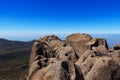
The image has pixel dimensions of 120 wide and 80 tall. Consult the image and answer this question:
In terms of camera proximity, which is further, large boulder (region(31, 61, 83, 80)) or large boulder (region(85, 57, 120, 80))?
large boulder (region(85, 57, 120, 80))

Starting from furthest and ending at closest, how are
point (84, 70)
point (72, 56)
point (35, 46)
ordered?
point (35, 46) → point (72, 56) → point (84, 70)

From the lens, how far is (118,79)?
29.1m

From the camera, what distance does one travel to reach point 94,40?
176 feet

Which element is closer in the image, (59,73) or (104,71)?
(59,73)

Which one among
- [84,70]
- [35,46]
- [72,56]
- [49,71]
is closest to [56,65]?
[49,71]

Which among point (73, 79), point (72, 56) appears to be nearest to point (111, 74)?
point (73, 79)

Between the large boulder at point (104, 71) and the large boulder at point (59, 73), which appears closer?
the large boulder at point (59, 73)

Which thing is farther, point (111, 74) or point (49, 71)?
point (111, 74)

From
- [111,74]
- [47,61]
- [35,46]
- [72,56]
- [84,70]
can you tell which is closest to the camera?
[111,74]

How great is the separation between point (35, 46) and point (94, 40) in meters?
14.5

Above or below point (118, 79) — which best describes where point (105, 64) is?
above

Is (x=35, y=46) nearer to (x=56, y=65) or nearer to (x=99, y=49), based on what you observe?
(x=99, y=49)

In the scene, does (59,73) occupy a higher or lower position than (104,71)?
higher

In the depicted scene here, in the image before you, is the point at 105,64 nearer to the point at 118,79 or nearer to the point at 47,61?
the point at 118,79
